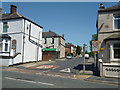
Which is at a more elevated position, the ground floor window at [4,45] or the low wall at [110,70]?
the ground floor window at [4,45]

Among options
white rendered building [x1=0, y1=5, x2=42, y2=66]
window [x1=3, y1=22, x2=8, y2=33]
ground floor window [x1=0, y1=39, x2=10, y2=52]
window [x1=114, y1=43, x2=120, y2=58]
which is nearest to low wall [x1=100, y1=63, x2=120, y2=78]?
window [x1=114, y1=43, x2=120, y2=58]

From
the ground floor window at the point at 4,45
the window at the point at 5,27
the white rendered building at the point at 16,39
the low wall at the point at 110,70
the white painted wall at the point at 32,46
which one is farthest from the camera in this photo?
the window at the point at 5,27

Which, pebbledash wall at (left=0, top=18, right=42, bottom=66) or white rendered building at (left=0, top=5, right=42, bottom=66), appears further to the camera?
white rendered building at (left=0, top=5, right=42, bottom=66)

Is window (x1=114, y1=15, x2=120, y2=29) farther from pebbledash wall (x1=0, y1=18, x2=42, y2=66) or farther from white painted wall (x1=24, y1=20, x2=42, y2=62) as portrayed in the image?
white painted wall (x1=24, y1=20, x2=42, y2=62)

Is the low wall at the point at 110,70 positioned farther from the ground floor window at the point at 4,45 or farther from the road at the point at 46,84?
the ground floor window at the point at 4,45

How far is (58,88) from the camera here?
8289 millimetres

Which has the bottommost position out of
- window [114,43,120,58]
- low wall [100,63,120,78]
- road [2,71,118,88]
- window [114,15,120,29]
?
road [2,71,118,88]

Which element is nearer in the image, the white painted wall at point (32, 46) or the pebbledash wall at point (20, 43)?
the pebbledash wall at point (20, 43)

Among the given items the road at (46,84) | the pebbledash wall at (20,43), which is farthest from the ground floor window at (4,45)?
the road at (46,84)

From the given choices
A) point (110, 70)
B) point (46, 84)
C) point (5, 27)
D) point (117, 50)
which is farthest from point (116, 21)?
point (5, 27)

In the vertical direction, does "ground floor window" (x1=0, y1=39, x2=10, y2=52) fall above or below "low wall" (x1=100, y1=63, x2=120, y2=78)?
above

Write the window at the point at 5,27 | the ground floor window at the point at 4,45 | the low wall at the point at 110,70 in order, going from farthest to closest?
the window at the point at 5,27 < the ground floor window at the point at 4,45 < the low wall at the point at 110,70

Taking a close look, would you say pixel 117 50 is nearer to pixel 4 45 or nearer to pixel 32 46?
pixel 32 46

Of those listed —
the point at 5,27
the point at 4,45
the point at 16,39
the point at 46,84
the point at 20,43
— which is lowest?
the point at 46,84
